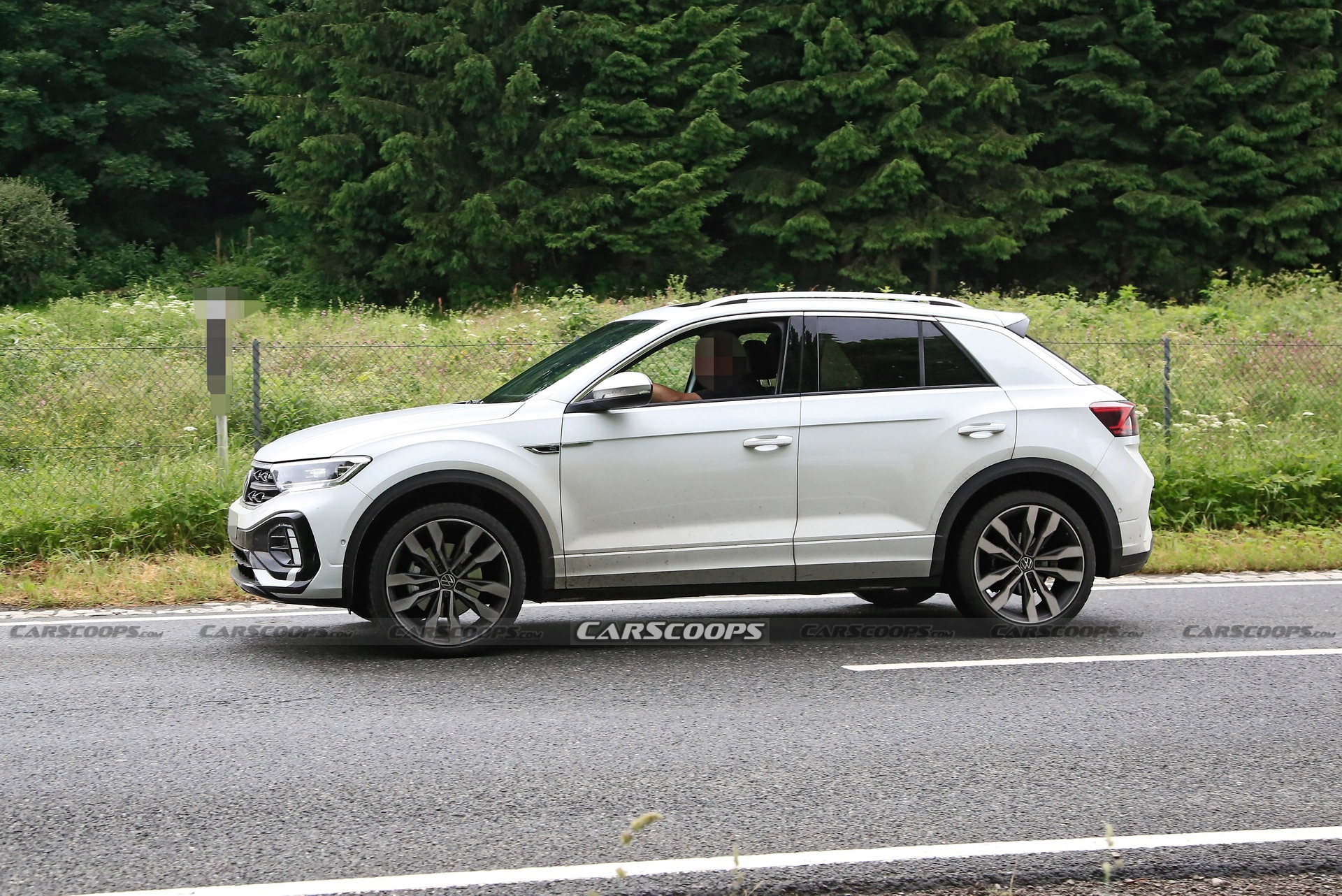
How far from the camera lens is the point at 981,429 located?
725 cm

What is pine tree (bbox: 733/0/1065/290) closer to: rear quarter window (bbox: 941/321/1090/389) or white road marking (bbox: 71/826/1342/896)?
rear quarter window (bbox: 941/321/1090/389)

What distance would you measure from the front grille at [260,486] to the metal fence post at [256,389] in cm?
482

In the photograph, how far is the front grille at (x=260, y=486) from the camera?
6.72 m

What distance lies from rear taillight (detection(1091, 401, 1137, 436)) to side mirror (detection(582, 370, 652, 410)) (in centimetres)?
256

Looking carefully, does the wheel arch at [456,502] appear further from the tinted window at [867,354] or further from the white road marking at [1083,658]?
the tinted window at [867,354]

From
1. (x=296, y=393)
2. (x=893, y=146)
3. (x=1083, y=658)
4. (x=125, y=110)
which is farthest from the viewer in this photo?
(x=125, y=110)

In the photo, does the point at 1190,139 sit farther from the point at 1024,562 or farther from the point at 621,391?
the point at 621,391

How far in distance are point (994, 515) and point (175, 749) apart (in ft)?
14.3

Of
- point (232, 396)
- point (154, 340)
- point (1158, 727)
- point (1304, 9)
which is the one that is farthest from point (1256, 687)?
point (1304, 9)

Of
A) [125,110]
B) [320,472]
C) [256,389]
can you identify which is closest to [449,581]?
[320,472]

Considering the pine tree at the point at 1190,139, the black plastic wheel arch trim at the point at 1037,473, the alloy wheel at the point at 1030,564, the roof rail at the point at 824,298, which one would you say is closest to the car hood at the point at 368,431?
the roof rail at the point at 824,298

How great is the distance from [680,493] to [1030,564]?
2.08m

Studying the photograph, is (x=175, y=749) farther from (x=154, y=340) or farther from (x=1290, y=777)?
(x=154, y=340)

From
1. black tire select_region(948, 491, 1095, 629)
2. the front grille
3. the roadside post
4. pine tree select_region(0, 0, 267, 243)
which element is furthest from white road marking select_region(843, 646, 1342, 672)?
pine tree select_region(0, 0, 267, 243)
